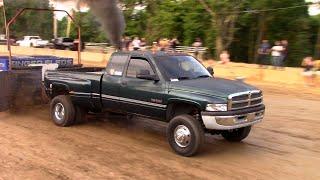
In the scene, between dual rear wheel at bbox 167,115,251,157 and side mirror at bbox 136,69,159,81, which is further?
side mirror at bbox 136,69,159,81

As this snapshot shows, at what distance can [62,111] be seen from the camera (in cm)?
1059

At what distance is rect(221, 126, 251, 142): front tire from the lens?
9.25 metres

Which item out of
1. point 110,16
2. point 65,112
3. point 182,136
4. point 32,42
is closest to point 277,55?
point 110,16

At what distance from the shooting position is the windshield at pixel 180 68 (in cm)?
881

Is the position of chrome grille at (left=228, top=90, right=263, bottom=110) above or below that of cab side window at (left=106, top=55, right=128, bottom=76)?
below

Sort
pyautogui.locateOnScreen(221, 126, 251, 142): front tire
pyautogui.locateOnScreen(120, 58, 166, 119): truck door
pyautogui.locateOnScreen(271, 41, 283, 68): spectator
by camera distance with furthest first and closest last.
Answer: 1. pyautogui.locateOnScreen(271, 41, 283, 68): spectator
2. pyautogui.locateOnScreen(221, 126, 251, 142): front tire
3. pyautogui.locateOnScreen(120, 58, 166, 119): truck door

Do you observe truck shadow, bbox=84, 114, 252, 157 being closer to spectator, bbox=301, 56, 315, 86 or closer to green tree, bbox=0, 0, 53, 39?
spectator, bbox=301, 56, 315, 86

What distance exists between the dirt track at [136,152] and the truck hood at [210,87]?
3.56 feet

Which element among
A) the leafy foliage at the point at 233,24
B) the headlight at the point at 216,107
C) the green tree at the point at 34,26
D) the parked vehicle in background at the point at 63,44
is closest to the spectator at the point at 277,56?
the leafy foliage at the point at 233,24

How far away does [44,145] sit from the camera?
874cm

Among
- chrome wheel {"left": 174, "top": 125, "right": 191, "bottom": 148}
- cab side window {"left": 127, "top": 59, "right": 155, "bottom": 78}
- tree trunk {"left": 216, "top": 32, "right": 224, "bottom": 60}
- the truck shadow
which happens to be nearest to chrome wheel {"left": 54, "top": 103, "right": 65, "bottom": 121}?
the truck shadow

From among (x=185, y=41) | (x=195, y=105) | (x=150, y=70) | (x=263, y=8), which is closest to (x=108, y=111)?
(x=150, y=70)

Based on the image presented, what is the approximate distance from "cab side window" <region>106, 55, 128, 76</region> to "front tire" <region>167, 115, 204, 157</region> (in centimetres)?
173

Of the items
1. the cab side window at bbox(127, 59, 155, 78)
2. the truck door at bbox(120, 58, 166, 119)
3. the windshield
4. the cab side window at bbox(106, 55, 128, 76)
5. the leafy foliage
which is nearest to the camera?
the truck door at bbox(120, 58, 166, 119)
